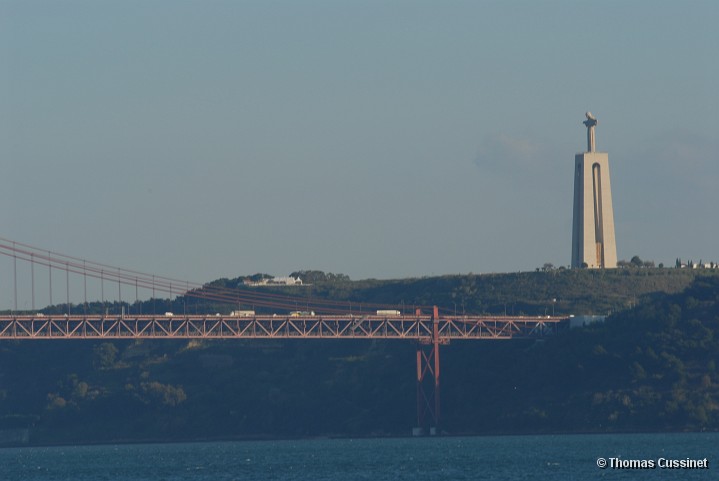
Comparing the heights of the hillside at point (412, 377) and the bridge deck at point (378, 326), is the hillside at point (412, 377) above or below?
below

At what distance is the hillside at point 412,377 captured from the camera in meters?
146

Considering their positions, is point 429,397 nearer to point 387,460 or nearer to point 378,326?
point 378,326

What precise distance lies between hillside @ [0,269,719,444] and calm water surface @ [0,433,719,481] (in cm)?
753

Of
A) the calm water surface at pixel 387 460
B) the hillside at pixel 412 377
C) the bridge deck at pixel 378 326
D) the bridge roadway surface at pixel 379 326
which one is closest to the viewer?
the calm water surface at pixel 387 460

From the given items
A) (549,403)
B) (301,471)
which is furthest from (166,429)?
(301,471)
